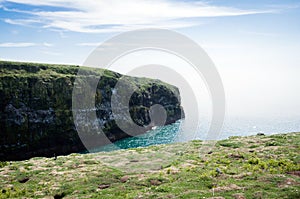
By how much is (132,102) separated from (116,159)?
156 metres

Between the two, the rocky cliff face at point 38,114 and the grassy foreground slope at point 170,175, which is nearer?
the grassy foreground slope at point 170,175

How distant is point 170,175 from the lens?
31.9m

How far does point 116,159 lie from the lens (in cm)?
4328

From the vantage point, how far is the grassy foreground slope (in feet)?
83.1

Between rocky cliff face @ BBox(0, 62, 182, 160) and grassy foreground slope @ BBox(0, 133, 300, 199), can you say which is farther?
rocky cliff face @ BBox(0, 62, 182, 160)

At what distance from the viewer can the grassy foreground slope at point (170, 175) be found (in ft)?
83.1

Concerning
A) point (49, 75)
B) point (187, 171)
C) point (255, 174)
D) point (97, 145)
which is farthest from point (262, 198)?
point (49, 75)

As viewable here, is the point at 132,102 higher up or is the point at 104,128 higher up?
the point at 132,102

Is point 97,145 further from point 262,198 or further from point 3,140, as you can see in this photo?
point 262,198

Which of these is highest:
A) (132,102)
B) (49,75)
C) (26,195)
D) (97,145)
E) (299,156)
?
(49,75)

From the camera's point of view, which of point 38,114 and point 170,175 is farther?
point 38,114

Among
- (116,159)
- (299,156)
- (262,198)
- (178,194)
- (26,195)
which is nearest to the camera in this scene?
(262,198)

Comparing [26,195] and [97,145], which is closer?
[26,195]

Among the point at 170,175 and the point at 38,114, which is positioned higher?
the point at 38,114
